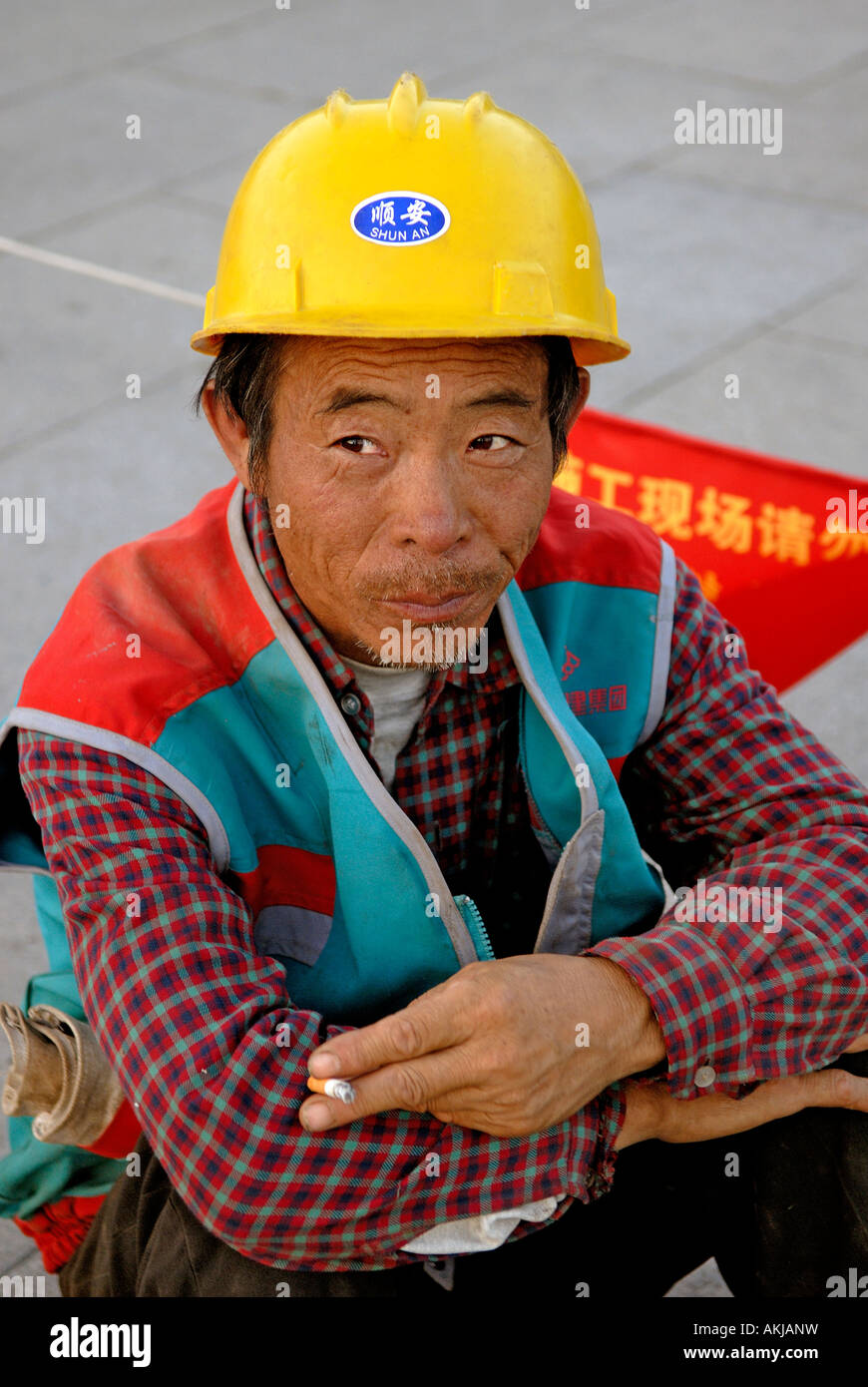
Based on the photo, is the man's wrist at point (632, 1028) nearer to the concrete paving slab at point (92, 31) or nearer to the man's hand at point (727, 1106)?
the man's hand at point (727, 1106)

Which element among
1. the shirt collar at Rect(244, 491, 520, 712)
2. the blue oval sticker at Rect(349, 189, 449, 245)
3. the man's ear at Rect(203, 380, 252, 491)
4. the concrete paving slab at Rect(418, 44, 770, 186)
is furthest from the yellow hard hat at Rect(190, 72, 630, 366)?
the concrete paving slab at Rect(418, 44, 770, 186)

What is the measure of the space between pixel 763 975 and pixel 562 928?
28cm

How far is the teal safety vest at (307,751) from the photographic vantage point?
1.79 m

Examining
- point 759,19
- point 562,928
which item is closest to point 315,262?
point 562,928

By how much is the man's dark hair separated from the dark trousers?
0.86 metres

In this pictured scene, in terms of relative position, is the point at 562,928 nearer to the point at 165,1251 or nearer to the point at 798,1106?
the point at 798,1106

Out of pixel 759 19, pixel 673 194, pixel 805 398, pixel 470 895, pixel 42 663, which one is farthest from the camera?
pixel 759 19

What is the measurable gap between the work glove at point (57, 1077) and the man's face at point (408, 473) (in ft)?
2.06

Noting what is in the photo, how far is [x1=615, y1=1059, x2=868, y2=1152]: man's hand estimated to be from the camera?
180cm

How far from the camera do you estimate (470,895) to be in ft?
6.97

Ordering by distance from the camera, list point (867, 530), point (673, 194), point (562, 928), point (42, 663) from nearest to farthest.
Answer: point (42, 663), point (562, 928), point (867, 530), point (673, 194)

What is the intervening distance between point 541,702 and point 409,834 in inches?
9.9

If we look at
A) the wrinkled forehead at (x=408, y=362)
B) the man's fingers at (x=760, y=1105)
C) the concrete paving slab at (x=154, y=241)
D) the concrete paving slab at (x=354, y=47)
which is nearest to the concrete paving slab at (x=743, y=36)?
the concrete paving slab at (x=354, y=47)

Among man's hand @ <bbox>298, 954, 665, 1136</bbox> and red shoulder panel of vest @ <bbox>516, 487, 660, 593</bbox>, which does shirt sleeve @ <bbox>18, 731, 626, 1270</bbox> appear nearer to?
man's hand @ <bbox>298, 954, 665, 1136</bbox>
